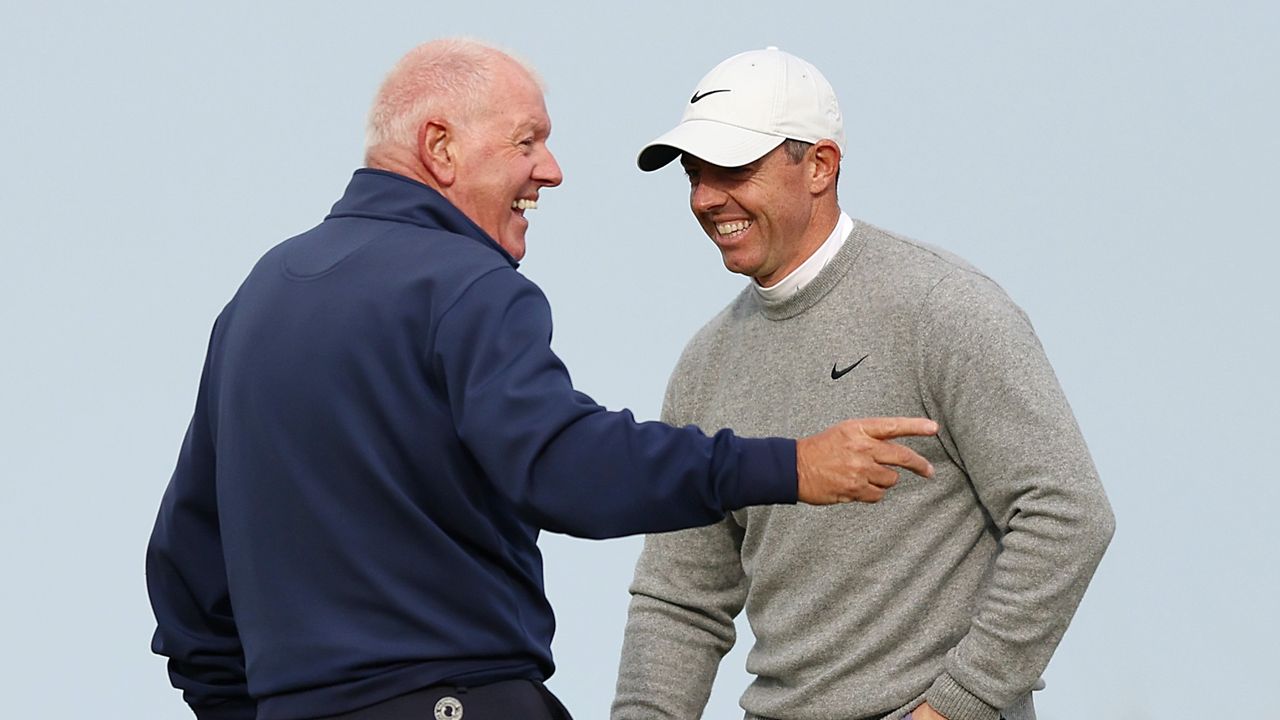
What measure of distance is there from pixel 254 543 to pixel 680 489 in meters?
0.48

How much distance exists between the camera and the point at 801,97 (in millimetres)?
2422

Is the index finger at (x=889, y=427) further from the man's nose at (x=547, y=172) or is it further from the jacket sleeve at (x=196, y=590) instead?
the jacket sleeve at (x=196, y=590)

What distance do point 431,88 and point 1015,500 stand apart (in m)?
0.86

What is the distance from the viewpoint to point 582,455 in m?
1.79

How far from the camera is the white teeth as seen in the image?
7.95 feet

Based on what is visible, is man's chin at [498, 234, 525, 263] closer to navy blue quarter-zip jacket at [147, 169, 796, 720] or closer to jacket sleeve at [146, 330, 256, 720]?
navy blue quarter-zip jacket at [147, 169, 796, 720]

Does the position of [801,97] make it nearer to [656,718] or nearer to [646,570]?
[646,570]

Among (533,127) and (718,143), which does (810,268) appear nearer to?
(718,143)

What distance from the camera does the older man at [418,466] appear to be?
1.80m

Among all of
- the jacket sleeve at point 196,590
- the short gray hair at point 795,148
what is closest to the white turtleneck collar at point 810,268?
the short gray hair at point 795,148

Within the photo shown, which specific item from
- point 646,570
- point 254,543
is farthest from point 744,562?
point 254,543

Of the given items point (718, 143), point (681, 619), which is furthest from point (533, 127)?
point (681, 619)

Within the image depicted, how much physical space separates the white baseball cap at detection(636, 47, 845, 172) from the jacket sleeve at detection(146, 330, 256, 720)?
72 centimetres

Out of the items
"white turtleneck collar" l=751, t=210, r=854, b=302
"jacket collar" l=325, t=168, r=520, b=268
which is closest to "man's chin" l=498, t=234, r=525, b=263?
"jacket collar" l=325, t=168, r=520, b=268
